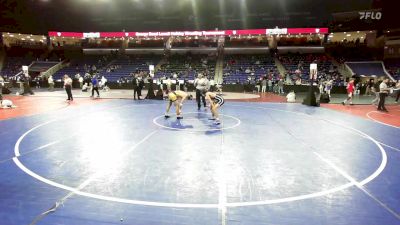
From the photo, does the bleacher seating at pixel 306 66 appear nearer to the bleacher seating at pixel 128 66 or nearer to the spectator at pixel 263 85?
the spectator at pixel 263 85

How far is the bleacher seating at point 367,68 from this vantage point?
3397 centimetres

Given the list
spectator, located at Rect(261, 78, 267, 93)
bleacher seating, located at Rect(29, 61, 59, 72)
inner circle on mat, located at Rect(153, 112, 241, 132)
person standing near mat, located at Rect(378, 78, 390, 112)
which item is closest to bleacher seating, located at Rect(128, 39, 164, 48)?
bleacher seating, located at Rect(29, 61, 59, 72)

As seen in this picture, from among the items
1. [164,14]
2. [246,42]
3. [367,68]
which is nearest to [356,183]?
[367,68]

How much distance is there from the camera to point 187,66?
3909 cm

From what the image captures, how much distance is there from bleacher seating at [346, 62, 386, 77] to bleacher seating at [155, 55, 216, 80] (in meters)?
17.3

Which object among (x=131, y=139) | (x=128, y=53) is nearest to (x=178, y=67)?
(x=128, y=53)

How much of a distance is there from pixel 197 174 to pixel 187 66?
1330 inches

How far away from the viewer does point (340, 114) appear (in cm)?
1498

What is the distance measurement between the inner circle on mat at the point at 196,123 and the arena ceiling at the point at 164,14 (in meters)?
28.1

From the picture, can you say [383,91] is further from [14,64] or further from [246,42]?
[14,64]

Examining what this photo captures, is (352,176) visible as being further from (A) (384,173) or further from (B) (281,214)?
(B) (281,214)

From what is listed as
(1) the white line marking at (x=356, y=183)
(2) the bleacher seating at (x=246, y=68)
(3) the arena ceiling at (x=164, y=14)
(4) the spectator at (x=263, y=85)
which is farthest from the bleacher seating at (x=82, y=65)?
(1) the white line marking at (x=356, y=183)

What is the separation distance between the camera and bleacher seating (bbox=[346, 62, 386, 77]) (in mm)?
33969

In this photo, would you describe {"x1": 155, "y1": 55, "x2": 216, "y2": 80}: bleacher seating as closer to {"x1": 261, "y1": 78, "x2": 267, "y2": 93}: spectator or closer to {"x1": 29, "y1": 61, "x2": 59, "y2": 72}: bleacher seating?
{"x1": 261, "y1": 78, "x2": 267, "y2": 93}: spectator
